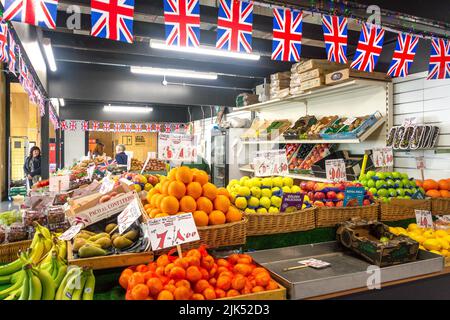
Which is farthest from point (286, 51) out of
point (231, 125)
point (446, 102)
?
point (231, 125)

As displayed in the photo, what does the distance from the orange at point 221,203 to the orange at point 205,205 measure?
0.05m

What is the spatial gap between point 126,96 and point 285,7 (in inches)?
263

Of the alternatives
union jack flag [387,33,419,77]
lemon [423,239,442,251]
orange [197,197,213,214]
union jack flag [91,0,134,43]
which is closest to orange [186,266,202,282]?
orange [197,197,213,214]

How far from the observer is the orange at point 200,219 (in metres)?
2.17

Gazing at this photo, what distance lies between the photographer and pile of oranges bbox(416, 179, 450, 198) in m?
3.49

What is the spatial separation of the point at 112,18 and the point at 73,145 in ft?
56.2

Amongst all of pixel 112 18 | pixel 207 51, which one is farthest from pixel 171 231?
pixel 207 51

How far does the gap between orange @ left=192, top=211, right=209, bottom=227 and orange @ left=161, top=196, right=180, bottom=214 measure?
0.13 meters

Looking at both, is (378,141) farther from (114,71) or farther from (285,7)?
(114,71)

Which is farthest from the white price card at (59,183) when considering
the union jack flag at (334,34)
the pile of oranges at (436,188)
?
the pile of oranges at (436,188)

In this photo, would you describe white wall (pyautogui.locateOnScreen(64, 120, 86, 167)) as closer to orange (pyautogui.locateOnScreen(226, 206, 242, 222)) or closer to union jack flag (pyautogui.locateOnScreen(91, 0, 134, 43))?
union jack flag (pyautogui.locateOnScreen(91, 0, 134, 43))

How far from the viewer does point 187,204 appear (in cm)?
221

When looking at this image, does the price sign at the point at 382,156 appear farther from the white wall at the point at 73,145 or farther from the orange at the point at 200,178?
the white wall at the point at 73,145

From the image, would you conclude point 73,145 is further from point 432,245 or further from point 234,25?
point 432,245
